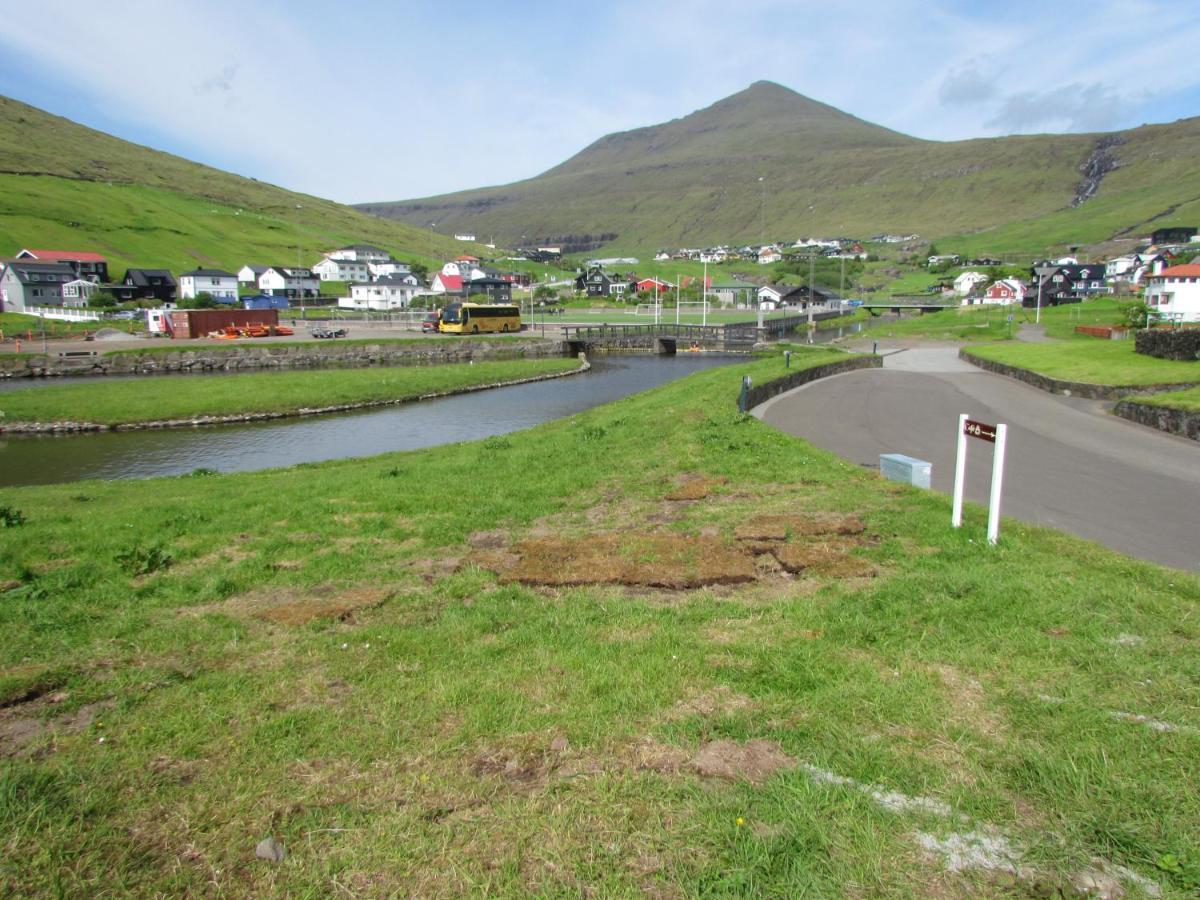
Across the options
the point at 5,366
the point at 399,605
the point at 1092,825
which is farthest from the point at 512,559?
the point at 5,366

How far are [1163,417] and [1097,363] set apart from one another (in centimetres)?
1399

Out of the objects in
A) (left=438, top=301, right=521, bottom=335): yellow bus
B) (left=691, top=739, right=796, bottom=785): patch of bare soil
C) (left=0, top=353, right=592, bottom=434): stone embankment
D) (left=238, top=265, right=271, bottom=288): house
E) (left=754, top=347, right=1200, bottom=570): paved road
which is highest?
(left=238, top=265, right=271, bottom=288): house

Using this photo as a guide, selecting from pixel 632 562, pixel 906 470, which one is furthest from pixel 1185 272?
pixel 632 562

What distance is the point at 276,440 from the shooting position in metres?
27.4

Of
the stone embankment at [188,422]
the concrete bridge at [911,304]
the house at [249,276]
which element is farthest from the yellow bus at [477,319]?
the concrete bridge at [911,304]

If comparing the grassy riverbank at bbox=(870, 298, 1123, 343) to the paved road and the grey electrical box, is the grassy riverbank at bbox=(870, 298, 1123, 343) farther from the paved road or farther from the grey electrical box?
the grey electrical box

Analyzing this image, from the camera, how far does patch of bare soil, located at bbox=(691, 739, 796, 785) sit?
397cm

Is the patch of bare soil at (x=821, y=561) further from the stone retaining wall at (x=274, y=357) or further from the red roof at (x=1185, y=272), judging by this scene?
the red roof at (x=1185, y=272)

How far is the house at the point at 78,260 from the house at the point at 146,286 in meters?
3.09

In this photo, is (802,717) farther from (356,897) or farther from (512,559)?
(512,559)

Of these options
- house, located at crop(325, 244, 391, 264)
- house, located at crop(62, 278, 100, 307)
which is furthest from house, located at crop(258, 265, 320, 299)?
house, located at crop(62, 278, 100, 307)

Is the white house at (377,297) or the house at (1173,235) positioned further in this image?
the house at (1173,235)

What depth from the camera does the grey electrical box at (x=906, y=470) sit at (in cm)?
1130

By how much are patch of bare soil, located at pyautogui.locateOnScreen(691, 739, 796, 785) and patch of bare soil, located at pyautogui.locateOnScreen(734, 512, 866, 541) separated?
4407 mm
